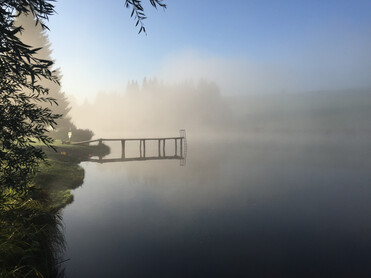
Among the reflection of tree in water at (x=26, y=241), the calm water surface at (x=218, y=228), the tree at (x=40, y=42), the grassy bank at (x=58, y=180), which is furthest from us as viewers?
the tree at (x=40, y=42)

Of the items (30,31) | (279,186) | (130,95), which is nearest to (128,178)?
(279,186)

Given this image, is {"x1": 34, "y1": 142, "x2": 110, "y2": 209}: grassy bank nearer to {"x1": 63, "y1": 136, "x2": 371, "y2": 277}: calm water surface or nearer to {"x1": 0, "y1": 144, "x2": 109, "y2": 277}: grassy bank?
{"x1": 63, "y1": 136, "x2": 371, "y2": 277}: calm water surface

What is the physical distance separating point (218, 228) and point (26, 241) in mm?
6602

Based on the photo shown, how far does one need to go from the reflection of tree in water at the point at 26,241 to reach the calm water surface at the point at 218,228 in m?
1.05

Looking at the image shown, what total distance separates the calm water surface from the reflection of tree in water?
1.05 meters

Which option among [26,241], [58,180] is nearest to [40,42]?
[58,180]

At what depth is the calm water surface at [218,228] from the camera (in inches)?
283

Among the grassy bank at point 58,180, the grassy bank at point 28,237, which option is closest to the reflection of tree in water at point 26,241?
the grassy bank at point 28,237

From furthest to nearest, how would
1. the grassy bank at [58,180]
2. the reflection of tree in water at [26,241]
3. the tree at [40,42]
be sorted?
the tree at [40,42]
the grassy bank at [58,180]
the reflection of tree in water at [26,241]

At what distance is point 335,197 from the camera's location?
49.6ft

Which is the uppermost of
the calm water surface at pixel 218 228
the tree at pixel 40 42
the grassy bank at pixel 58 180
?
the tree at pixel 40 42

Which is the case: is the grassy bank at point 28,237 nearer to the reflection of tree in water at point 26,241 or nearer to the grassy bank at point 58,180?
the reflection of tree in water at point 26,241

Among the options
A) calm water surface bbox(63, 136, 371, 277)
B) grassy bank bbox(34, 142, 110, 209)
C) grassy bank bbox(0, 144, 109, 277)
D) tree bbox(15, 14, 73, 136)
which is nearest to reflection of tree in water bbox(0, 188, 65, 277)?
grassy bank bbox(0, 144, 109, 277)

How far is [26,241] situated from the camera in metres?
5.90
